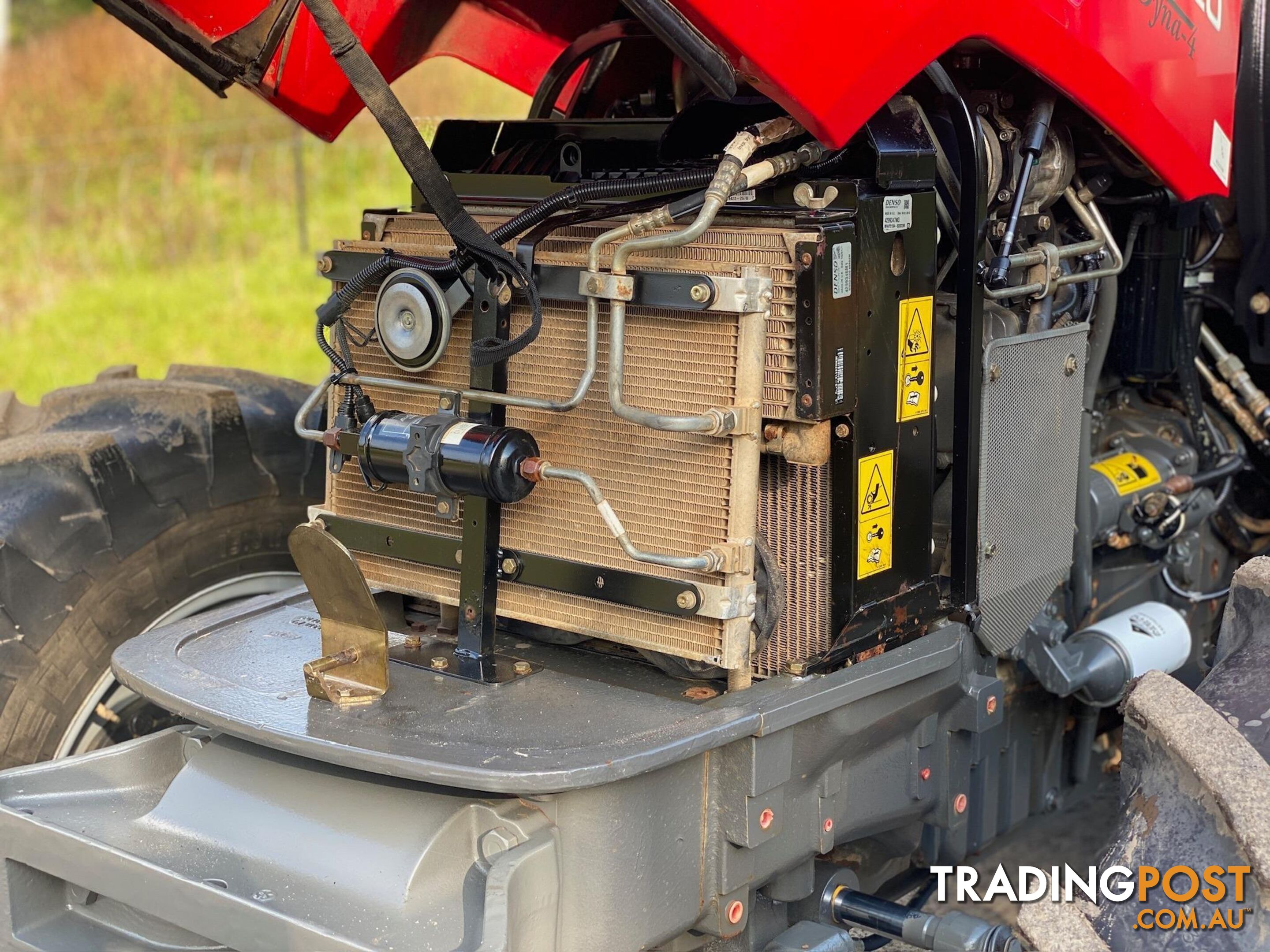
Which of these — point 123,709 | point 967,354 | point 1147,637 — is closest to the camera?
point 967,354

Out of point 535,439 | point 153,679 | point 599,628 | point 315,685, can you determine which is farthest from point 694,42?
point 153,679

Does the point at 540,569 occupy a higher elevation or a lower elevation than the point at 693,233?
lower

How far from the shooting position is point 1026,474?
8.02ft

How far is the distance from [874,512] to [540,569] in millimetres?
502

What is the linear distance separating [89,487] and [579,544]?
39.6 inches

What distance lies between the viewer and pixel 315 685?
6.97ft

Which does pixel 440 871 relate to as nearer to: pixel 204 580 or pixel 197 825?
pixel 197 825

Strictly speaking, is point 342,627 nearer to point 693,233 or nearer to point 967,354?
point 693,233

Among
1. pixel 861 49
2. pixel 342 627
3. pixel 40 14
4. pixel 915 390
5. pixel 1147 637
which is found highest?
pixel 40 14

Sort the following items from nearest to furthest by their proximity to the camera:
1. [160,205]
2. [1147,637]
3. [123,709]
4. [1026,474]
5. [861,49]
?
[861,49] → [1026,474] → [1147,637] → [123,709] → [160,205]

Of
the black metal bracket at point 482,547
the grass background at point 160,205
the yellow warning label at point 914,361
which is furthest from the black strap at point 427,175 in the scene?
the grass background at point 160,205

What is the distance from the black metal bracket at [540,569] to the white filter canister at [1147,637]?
920mm

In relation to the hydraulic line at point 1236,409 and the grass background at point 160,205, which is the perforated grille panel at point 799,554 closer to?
the hydraulic line at point 1236,409

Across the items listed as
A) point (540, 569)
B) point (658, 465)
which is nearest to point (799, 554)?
point (658, 465)
